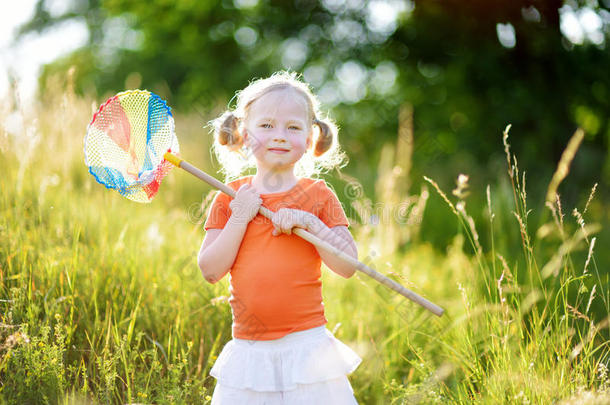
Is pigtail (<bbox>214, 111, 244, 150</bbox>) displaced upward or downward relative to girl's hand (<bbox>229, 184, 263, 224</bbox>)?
upward

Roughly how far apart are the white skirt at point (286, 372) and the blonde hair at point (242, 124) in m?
0.83

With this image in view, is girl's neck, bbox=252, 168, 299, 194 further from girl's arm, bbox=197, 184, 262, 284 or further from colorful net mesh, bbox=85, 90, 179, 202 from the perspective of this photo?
colorful net mesh, bbox=85, 90, 179, 202

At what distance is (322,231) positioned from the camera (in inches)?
84.5

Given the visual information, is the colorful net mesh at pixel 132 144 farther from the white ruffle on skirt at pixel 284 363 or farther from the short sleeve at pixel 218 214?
the white ruffle on skirt at pixel 284 363

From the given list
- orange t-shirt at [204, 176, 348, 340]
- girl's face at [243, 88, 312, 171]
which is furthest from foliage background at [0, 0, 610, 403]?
girl's face at [243, 88, 312, 171]

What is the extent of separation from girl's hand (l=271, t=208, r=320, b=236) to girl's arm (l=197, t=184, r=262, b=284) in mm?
102

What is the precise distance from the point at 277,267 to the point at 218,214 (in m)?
0.35

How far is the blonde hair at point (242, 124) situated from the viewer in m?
2.33

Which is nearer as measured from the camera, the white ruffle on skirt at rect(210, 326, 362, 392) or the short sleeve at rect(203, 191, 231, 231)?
the white ruffle on skirt at rect(210, 326, 362, 392)

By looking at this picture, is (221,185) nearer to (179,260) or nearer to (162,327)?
(162,327)

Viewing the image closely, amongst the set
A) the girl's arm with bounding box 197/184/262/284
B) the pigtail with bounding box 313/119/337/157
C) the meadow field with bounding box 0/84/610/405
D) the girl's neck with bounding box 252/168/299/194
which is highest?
the pigtail with bounding box 313/119/337/157

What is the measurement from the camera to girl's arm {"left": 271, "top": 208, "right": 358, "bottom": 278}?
209cm

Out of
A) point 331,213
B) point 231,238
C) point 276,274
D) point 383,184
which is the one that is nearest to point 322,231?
point 331,213

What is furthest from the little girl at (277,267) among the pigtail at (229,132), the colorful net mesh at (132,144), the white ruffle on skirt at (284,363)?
the colorful net mesh at (132,144)
